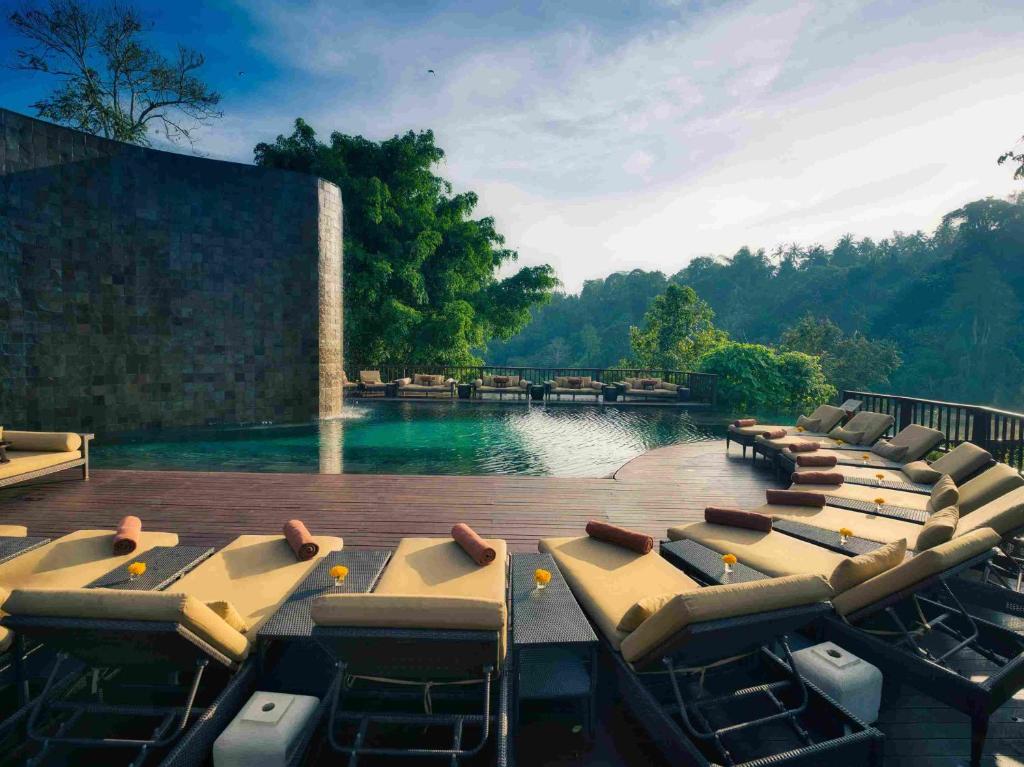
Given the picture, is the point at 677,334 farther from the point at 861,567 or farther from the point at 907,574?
the point at 907,574

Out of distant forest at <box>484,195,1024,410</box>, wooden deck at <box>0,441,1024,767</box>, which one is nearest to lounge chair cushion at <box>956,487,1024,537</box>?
wooden deck at <box>0,441,1024,767</box>

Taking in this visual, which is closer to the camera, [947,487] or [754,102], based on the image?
[947,487]

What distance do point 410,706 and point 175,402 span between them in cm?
1010

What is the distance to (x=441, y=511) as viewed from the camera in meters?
4.68

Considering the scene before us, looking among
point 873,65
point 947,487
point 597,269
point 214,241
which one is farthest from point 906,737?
point 597,269

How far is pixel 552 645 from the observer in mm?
1969

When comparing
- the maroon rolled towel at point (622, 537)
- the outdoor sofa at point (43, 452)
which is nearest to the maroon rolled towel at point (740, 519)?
the maroon rolled towel at point (622, 537)

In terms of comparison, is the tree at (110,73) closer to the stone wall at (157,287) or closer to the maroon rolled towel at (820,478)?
the stone wall at (157,287)

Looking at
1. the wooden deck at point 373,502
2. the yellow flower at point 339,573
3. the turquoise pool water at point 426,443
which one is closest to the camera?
the yellow flower at point 339,573

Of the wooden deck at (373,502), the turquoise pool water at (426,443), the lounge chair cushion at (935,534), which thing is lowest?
the turquoise pool water at (426,443)

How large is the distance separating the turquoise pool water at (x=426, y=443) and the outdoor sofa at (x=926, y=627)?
3.98 m

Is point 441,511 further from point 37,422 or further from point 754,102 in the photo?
point 754,102

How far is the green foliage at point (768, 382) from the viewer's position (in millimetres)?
14523

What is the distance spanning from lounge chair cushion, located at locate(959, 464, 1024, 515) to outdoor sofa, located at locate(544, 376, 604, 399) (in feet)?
38.7
